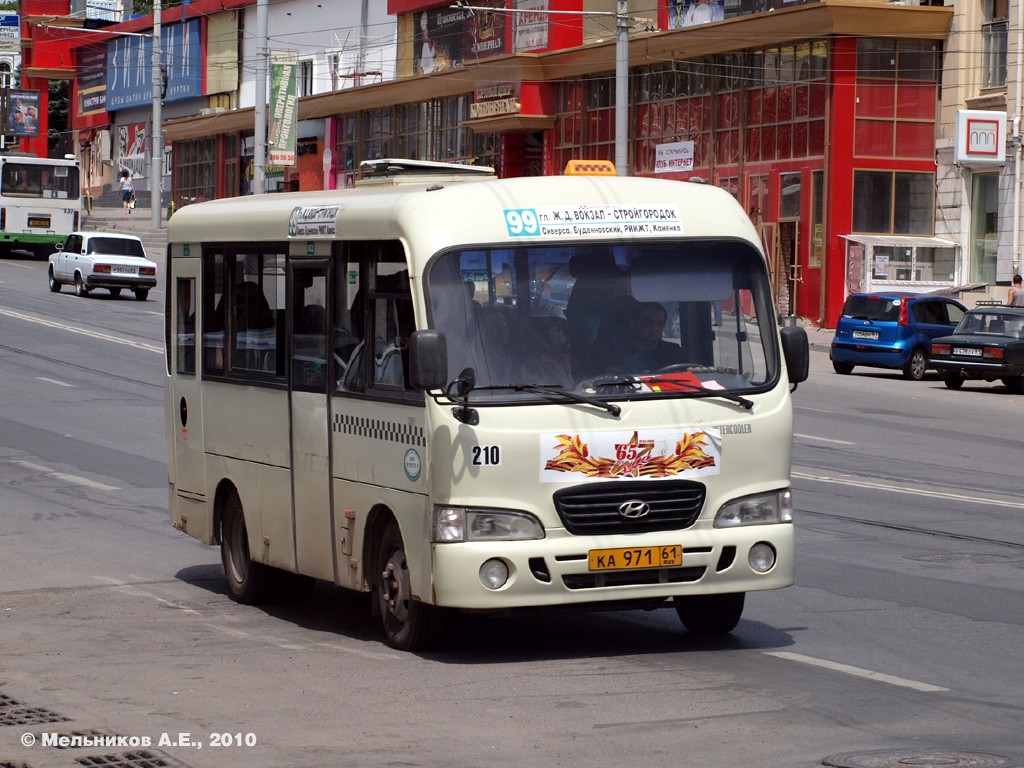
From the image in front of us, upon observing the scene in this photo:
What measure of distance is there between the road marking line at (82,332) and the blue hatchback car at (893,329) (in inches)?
505

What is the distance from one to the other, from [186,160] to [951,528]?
68731 millimetres

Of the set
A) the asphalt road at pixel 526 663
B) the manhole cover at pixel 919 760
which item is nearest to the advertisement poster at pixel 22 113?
the asphalt road at pixel 526 663

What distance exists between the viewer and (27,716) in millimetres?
7617

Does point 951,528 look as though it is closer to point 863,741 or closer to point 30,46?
point 863,741

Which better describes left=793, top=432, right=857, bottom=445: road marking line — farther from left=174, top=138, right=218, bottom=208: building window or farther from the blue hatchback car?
left=174, top=138, right=218, bottom=208: building window

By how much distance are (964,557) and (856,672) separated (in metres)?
4.31

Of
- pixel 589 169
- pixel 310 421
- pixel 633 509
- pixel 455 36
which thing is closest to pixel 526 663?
pixel 633 509

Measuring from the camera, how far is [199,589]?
11922mm

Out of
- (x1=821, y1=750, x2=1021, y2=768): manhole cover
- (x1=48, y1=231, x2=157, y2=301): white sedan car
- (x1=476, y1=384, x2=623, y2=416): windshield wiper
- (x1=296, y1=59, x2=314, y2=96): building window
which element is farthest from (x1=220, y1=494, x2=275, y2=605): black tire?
(x1=296, y1=59, x2=314, y2=96): building window

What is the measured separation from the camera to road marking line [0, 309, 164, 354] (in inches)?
1307

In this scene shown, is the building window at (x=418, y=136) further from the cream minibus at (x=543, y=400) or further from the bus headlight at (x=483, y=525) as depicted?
the bus headlight at (x=483, y=525)

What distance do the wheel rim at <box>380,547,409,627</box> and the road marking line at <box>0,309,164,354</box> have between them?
23.4 meters

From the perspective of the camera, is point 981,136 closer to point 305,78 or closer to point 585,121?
point 585,121

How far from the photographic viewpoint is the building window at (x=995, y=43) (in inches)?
1602
